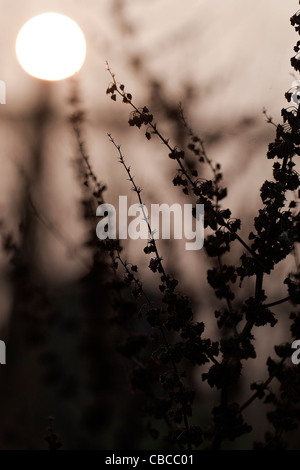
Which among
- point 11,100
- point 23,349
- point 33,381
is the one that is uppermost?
point 11,100

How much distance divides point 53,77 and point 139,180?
129 cm

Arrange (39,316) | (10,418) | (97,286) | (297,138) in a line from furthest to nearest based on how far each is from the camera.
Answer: (10,418), (97,286), (39,316), (297,138)

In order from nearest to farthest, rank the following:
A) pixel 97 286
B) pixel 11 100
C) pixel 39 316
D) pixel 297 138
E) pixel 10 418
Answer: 1. pixel 297 138
2. pixel 39 316
3. pixel 97 286
4. pixel 10 418
5. pixel 11 100

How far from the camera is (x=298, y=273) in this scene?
1.71 metres

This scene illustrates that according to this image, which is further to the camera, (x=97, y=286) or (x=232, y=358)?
(x=97, y=286)

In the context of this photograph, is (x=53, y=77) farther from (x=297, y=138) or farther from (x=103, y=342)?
(x=297, y=138)

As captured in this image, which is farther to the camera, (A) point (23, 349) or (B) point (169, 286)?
(A) point (23, 349)

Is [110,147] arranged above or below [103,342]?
above

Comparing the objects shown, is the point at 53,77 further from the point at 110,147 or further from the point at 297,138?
the point at 297,138

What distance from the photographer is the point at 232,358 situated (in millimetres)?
1671

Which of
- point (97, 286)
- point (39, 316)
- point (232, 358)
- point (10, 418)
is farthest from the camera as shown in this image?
point (10, 418)

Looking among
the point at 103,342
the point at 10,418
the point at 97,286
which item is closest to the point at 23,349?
the point at 10,418

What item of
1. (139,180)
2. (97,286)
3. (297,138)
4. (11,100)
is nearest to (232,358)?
(297,138)

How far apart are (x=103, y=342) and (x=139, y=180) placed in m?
1.04
